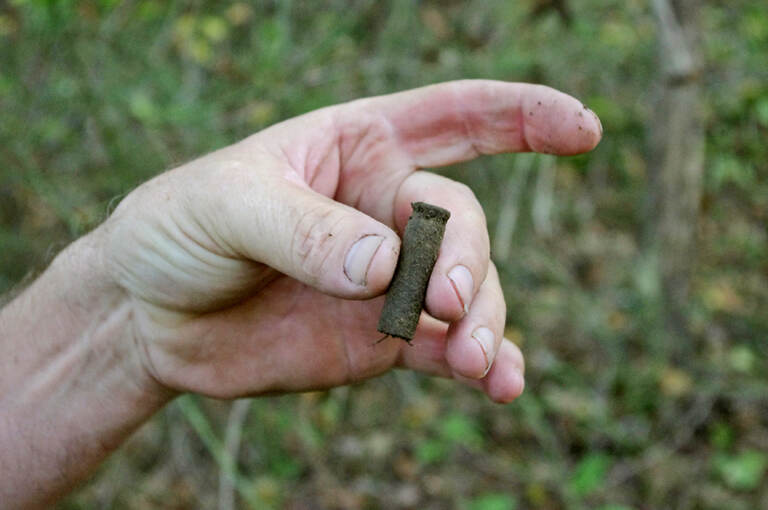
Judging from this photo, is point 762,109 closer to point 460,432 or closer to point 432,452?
point 460,432

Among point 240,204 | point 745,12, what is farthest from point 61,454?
point 745,12

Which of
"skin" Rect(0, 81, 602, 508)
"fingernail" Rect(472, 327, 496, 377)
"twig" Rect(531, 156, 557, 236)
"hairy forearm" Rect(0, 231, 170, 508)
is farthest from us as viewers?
"twig" Rect(531, 156, 557, 236)

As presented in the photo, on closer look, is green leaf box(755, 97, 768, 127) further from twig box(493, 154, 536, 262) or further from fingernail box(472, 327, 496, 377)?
fingernail box(472, 327, 496, 377)

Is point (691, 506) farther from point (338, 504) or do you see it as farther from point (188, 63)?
point (188, 63)

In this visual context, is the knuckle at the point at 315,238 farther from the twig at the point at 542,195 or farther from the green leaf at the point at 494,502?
the twig at the point at 542,195

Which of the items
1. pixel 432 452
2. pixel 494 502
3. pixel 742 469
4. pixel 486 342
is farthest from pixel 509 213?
pixel 486 342

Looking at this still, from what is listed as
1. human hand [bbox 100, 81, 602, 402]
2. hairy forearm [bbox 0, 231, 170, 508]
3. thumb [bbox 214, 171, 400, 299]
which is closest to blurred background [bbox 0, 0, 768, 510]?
hairy forearm [bbox 0, 231, 170, 508]
